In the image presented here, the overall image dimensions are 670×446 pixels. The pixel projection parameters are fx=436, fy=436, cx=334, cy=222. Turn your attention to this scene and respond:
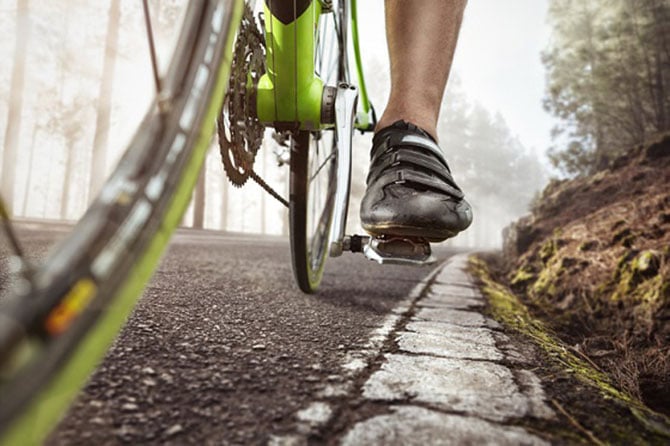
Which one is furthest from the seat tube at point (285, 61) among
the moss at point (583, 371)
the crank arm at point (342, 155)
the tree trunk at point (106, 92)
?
the tree trunk at point (106, 92)

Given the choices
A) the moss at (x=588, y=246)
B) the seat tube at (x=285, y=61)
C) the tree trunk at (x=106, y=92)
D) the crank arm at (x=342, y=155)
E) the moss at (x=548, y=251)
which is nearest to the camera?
the seat tube at (x=285, y=61)

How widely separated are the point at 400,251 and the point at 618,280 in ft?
6.13

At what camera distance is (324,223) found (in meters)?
2.10

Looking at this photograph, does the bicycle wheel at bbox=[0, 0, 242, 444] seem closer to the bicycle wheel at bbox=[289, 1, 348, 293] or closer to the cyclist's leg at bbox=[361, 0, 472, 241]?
the cyclist's leg at bbox=[361, 0, 472, 241]

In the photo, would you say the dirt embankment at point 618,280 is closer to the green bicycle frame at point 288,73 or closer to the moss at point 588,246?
the moss at point 588,246

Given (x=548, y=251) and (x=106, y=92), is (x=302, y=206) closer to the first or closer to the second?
(x=548, y=251)

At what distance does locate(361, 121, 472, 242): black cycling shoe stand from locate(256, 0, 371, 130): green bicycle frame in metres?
0.28

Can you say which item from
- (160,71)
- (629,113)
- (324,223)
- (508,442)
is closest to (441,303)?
(324,223)

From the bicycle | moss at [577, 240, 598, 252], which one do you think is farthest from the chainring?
moss at [577, 240, 598, 252]

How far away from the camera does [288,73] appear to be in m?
1.24

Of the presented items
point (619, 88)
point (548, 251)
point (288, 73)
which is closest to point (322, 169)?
point (288, 73)

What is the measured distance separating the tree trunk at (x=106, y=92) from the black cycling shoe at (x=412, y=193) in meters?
17.2

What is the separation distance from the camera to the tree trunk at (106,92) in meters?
16.1

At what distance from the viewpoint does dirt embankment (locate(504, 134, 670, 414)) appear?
4.47 ft
